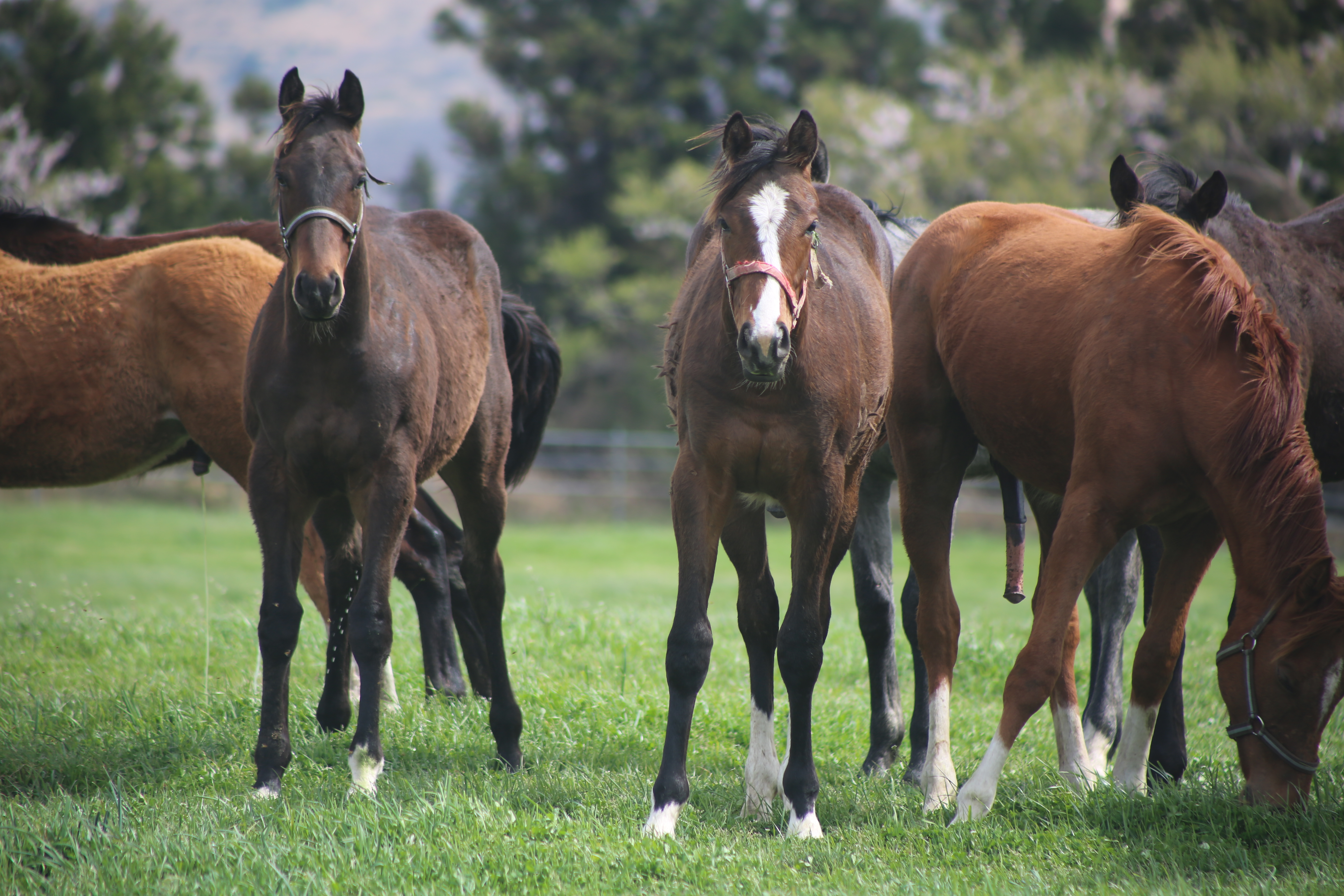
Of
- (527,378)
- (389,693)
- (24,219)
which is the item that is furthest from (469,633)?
(24,219)

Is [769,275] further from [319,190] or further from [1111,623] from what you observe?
[1111,623]

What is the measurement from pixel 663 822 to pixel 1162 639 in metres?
2.00

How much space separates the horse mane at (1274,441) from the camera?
3451 millimetres

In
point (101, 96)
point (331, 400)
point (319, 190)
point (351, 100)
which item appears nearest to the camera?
point (319, 190)

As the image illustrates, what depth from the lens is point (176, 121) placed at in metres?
25.9

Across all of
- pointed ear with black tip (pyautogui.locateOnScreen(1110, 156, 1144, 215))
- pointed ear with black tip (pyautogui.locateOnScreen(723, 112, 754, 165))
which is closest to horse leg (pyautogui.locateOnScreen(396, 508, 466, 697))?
pointed ear with black tip (pyautogui.locateOnScreen(723, 112, 754, 165))

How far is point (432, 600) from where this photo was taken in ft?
18.8

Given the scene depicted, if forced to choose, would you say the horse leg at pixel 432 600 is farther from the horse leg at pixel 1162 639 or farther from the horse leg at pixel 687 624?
the horse leg at pixel 1162 639

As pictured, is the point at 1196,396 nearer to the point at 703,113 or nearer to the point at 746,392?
the point at 746,392

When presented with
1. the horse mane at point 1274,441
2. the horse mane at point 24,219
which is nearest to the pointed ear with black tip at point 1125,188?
the horse mane at point 1274,441

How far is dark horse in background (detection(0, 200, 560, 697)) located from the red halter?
221cm

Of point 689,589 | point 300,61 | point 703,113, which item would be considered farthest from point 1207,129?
point 300,61

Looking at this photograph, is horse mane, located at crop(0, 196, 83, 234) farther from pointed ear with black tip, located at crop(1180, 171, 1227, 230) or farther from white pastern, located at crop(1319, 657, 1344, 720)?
white pastern, located at crop(1319, 657, 1344, 720)

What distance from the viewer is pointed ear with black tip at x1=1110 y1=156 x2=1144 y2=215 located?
4387 millimetres
